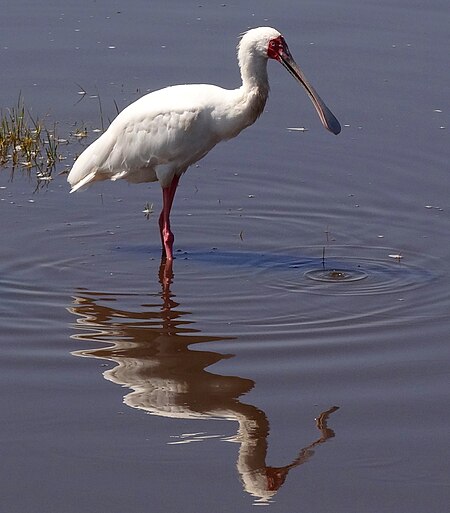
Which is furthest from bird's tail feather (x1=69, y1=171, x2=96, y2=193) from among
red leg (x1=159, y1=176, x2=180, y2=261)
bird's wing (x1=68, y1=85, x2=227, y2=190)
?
red leg (x1=159, y1=176, x2=180, y2=261)

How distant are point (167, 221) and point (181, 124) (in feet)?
2.30

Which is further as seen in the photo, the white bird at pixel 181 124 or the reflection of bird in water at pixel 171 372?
the white bird at pixel 181 124

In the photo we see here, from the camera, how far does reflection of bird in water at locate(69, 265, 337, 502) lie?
262 inches

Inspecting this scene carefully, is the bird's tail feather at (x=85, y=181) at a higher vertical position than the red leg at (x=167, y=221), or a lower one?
higher

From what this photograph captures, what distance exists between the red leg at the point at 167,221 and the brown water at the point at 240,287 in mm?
153

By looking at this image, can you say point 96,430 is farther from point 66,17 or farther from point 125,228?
point 66,17

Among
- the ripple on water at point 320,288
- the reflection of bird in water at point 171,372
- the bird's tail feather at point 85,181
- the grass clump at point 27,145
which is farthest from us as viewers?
the grass clump at point 27,145

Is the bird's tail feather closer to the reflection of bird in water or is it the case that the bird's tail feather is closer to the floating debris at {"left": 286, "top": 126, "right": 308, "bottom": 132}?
the reflection of bird in water

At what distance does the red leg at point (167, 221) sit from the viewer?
9.95 m

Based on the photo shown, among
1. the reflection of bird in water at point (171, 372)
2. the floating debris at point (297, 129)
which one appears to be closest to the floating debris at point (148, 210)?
the reflection of bird in water at point (171, 372)

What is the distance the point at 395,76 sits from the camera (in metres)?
13.6

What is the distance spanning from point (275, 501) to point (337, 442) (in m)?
0.71

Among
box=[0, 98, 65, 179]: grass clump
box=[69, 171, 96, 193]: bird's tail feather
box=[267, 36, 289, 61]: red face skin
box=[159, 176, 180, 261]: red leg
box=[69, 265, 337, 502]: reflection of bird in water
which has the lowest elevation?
box=[69, 265, 337, 502]: reflection of bird in water

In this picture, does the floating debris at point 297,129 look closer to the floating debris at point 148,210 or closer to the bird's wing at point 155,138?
the floating debris at point 148,210
